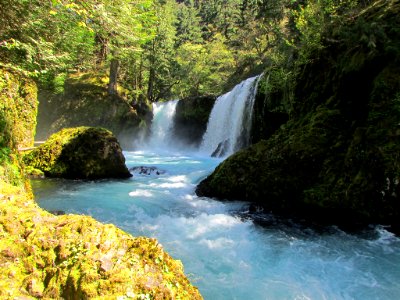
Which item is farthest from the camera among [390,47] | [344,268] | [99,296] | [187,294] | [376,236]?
[390,47]

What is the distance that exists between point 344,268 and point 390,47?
215 inches

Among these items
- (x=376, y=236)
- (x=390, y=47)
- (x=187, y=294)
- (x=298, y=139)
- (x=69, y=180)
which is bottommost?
(x=69, y=180)

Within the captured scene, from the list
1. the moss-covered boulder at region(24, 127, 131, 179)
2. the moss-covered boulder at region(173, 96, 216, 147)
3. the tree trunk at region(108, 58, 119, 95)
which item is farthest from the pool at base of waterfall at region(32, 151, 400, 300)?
the tree trunk at region(108, 58, 119, 95)

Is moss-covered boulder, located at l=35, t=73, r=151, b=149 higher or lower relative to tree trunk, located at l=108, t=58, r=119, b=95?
lower

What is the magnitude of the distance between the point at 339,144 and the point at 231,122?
12183 millimetres

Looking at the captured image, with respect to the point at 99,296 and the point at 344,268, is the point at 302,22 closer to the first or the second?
the point at 344,268

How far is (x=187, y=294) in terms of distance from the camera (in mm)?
2312

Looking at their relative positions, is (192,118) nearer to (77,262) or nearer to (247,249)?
(247,249)

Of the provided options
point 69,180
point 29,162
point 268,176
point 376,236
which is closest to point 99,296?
point 376,236

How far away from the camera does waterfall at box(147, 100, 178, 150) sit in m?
28.2

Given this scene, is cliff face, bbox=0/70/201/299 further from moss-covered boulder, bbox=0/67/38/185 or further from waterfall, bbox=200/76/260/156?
waterfall, bbox=200/76/260/156

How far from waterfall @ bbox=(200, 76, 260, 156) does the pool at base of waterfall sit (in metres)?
8.40

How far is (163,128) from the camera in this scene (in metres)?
28.5

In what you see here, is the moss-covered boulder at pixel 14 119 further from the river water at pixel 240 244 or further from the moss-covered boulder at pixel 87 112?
the moss-covered boulder at pixel 87 112
